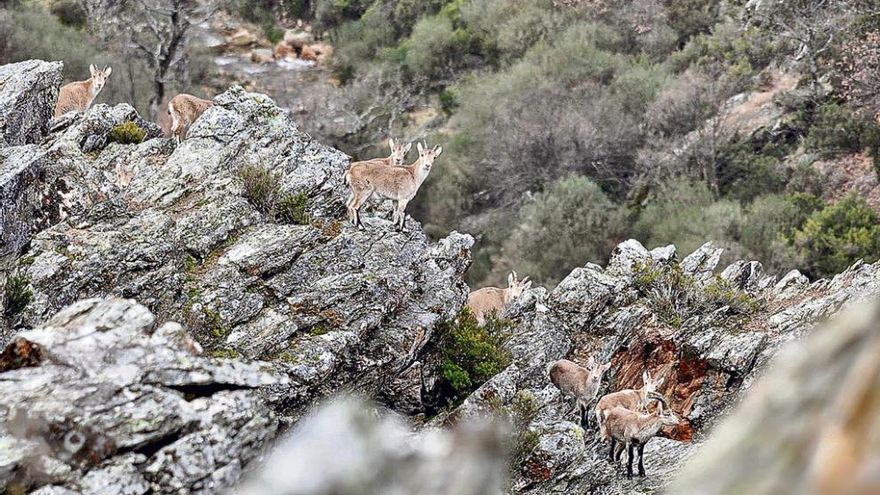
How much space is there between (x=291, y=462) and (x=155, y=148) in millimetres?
14472

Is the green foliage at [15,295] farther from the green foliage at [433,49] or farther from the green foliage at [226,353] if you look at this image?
the green foliage at [433,49]

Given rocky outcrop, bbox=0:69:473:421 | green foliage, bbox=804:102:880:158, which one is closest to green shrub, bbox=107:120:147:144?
rocky outcrop, bbox=0:69:473:421

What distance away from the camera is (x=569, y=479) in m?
12.7

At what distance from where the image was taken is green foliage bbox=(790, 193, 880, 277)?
87.0ft

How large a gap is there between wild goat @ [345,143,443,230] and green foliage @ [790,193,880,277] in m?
15.6

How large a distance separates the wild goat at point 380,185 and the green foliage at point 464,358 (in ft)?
→ 6.30

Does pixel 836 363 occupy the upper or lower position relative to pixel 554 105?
upper

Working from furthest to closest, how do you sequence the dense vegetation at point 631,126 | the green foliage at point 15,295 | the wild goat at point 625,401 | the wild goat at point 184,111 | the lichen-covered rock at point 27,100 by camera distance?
the dense vegetation at point 631,126
the wild goat at point 184,111
the lichen-covered rock at point 27,100
the wild goat at point 625,401
the green foliage at point 15,295

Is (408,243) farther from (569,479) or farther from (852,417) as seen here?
(852,417)

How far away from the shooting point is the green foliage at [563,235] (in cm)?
3072

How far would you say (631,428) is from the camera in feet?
41.7

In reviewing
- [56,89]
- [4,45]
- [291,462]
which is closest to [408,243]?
[56,89]

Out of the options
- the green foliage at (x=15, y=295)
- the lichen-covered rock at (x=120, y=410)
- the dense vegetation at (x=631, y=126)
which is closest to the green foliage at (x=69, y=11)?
the dense vegetation at (x=631, y=126)

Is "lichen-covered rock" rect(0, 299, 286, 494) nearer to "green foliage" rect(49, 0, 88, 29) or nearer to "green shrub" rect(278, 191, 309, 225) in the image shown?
"green shrub" rect(278, 191, 309, 225)
